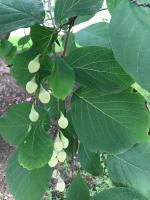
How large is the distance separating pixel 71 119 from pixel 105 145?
0.07m

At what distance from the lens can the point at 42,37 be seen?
56 centimetres

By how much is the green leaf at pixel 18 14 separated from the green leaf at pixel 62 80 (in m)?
0.08

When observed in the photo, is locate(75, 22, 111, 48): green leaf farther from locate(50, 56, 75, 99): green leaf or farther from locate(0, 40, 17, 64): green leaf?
locate(0, 40, 17, 64): green leaf

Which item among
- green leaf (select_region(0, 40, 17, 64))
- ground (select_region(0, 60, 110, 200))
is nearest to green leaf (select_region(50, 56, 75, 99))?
green leaf (select_region(0, 40, 17, 64))

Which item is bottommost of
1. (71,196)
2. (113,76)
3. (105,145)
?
(71,196)

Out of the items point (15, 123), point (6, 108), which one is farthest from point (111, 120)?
point (6, 108)

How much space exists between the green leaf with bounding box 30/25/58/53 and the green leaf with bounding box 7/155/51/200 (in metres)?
0.21

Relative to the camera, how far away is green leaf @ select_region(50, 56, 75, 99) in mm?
526

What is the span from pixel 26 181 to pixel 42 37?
0.25m

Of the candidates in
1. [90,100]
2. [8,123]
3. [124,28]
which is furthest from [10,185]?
[124,28]

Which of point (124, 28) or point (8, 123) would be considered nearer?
point (124, 28)

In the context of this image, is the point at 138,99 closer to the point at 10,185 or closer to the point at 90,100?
the point at 90,100

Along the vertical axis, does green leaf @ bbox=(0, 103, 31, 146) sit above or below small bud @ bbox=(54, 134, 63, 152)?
below

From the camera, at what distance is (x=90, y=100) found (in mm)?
611
